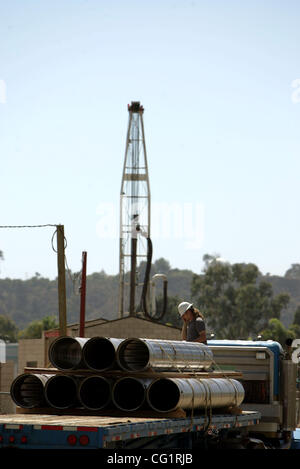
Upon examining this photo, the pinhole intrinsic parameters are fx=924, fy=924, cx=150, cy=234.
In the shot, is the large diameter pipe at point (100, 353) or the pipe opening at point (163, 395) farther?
the large diameter pipe at point (100, 353)

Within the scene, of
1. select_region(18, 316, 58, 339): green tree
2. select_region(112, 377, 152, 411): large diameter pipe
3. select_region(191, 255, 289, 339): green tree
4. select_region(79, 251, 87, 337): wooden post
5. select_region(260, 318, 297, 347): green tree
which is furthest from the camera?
select_region(191, 255, 289, 339): green tree

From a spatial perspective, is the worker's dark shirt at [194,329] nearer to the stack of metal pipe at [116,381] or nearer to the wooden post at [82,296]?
the stack of metal pipe at [116,381]

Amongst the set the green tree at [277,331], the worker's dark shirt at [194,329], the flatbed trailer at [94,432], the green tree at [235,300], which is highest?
the green tree at [235,300]

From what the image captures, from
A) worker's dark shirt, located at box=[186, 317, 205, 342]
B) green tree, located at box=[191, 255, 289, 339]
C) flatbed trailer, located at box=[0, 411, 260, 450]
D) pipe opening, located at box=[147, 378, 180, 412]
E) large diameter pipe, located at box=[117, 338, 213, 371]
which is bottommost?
flatbed trailer, located at box=[0, 411, 260, 450]

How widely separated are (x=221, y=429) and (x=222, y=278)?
117505 millimetres

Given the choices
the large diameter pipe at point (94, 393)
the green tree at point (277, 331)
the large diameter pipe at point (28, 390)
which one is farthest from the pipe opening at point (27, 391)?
the green tree at point (277, 331)

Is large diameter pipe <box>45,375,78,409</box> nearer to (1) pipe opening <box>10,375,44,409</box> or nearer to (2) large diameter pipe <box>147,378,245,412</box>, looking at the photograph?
(1) pipe opening <box>10,375,44,409</box>

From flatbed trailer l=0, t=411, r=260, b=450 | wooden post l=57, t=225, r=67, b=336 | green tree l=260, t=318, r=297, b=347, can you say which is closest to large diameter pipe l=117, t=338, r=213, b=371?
flatbed trailer l=0, t=411, r=260, b=450

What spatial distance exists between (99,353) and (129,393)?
0.82 meters

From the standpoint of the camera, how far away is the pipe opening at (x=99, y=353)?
11.9 meters

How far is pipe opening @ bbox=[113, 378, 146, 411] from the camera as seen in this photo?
1152 centimetres

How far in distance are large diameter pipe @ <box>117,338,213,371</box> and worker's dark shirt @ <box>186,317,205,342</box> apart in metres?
1.45

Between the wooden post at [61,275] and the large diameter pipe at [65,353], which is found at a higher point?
the wooden post at [61,275]
